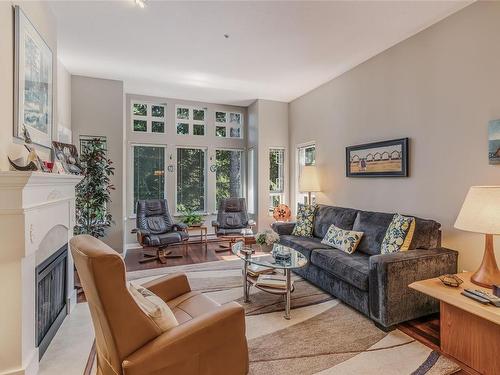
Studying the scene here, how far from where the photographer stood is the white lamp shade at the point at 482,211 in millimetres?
1904

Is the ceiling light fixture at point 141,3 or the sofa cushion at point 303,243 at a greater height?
the ceiling light fixture at point 141,3

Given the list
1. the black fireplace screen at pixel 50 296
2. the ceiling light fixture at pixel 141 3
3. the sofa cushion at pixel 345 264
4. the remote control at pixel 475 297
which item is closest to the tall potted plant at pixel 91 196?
the black fireplace screen at pixel 50 296

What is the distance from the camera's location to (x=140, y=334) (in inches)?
52.3

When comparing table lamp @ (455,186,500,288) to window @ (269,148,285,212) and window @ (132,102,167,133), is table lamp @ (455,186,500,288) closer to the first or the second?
window @ (269,148,285,212)

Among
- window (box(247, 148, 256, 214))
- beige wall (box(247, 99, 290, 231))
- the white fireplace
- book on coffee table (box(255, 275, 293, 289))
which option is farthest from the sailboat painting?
window (box(247, 148, 256, 214))

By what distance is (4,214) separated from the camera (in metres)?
1.66

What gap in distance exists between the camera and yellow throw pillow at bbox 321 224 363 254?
3232 millimetres

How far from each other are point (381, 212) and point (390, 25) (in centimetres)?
217

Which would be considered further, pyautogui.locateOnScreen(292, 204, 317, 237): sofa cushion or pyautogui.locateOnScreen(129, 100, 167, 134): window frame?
pyautogui.locateOnScreen(129, 100, 167, 134): window frame

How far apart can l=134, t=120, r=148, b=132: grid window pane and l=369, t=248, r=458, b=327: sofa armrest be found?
191 inches

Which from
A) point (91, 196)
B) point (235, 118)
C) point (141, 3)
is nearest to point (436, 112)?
point (141, 3)

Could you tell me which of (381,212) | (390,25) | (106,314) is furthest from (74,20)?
(381,212)

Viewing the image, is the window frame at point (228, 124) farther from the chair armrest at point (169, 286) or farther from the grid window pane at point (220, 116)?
the chair armrest at point (169, 286)

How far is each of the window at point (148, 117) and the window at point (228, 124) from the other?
1.17 meters
